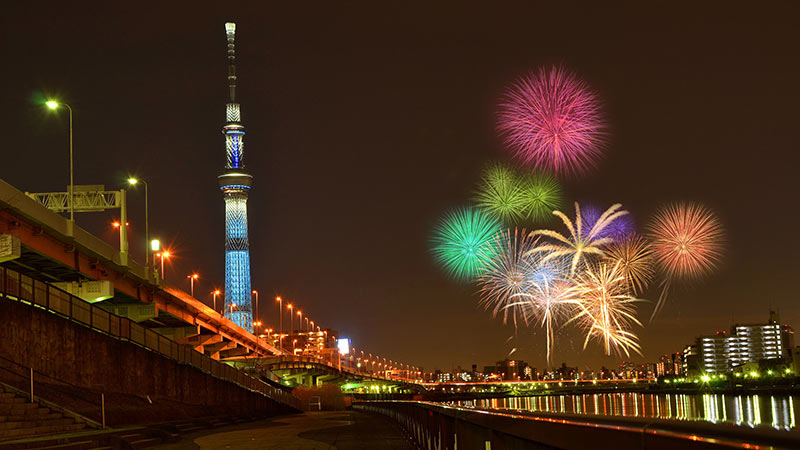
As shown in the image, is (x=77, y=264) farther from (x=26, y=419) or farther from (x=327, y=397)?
(x=327, y=397)

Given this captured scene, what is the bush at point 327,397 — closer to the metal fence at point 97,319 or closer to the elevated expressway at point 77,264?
the elevated expressway at point 77,264

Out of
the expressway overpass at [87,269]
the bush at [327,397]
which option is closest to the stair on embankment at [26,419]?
the expressway overpass at [87,269]

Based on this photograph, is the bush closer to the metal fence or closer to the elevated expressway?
the elevated expressway

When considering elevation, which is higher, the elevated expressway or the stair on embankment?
the elevated expressway

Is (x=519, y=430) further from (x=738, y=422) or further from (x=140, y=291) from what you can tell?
(x=140, y=291)

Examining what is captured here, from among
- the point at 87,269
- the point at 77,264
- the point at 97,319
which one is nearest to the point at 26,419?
the point at 97,319

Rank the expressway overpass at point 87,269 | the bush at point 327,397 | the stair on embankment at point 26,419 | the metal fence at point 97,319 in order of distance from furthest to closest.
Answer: the bush at point 327,397 < the expressway overpass at point 87,269 < the metal fence at point 97,319 < the stair on embankment at point 26,419

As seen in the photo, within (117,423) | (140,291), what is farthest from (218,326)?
(117,423)

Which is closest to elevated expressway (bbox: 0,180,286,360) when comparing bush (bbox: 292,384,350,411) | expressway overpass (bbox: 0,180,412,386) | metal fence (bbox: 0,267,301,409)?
expressway overpass (bbox: 0,180,412,386)
